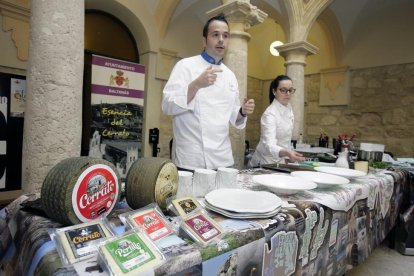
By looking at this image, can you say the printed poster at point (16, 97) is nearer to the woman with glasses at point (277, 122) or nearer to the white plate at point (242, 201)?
the woman with glasses at point (277, 122)

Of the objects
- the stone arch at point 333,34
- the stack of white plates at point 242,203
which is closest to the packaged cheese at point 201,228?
the stack of white plates at point 242,203

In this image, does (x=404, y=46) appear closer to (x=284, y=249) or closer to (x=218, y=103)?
(x=218, y=103)

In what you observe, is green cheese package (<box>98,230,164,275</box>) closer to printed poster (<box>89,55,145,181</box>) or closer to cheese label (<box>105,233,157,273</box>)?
cheese label (<box>105,233,157,273</box>)

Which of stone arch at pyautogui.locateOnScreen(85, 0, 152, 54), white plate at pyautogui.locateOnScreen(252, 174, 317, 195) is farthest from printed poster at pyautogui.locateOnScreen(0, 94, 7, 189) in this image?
white plate at pyautogui.locateOnScreen(252, 174, 317, 195)

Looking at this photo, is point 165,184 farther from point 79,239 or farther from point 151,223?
point 79,239

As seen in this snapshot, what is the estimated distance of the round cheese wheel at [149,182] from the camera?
77cm

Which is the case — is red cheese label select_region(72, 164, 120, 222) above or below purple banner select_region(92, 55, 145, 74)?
below

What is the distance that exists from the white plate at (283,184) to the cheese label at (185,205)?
A: 0.42m

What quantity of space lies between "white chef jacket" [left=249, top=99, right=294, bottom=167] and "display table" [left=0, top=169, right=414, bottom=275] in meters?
0.65

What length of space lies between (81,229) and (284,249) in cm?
63

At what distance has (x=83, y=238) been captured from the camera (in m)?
0.58

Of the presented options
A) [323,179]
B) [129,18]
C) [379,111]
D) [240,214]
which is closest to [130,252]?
[240,214]

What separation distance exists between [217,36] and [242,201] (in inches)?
44.2

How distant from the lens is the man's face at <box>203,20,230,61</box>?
1.62 meters
